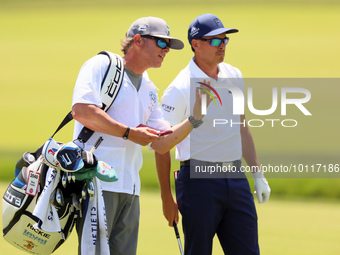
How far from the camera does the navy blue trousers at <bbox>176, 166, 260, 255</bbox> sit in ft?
14.5

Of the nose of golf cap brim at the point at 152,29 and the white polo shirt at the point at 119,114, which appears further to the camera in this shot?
the nose of golf cap brim at the point at 152,29

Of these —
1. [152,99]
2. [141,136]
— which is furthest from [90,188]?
[152,99]

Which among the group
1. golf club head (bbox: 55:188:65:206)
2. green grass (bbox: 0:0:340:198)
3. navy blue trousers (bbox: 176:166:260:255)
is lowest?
green grass (bbox: 0:0:340:198)

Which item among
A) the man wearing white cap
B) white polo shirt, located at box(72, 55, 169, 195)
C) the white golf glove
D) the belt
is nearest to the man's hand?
the man wearing white cap

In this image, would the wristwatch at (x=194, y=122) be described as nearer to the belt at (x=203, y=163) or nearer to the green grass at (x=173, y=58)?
the belt at (x=203, y=163)

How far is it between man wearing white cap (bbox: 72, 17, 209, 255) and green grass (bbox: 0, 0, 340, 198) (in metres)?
7.85

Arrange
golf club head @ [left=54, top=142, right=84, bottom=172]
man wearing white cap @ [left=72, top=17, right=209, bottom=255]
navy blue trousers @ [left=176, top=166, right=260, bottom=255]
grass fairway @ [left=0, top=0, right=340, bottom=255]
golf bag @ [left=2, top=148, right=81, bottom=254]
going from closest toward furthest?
1. golf club head @ [left=54, top=142, right=84, bottom=172]
2. golf bag @ [left=2, top=148, right=81, bottom=254]
3. man wearing white cap @ [left=72, top=17, right=209, bottom=255]
4. navy blue trousers @ [left=176, top=166, right=260, bottom=255]
5. grass fairway @ [left=0, top=0, right=340, bottom=255]

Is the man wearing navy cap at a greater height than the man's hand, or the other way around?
the man's hand

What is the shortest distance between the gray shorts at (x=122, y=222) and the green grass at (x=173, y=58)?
25.7ft

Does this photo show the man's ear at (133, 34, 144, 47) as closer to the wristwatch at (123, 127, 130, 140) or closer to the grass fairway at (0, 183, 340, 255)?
the wristwatch at (123, 127, 130, 140)

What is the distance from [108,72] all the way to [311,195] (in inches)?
325

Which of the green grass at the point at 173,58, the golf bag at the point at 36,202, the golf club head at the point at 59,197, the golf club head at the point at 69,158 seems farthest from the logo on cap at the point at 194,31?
the green grass at the point at 173,58

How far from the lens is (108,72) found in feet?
12.6

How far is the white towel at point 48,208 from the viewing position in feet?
11.7
